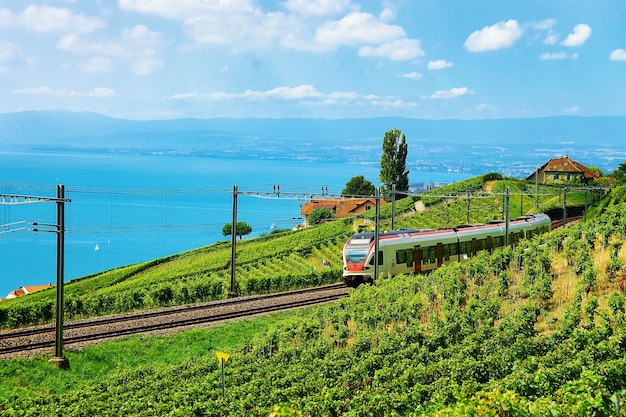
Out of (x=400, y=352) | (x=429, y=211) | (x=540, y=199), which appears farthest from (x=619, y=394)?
(x=540, y=199)

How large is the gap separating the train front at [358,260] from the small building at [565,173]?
4883 cm

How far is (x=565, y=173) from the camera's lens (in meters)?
79.9

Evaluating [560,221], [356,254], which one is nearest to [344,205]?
[560,221]

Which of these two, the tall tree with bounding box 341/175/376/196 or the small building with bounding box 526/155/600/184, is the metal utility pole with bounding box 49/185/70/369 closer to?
the small building with bounding box 526/155/600/184

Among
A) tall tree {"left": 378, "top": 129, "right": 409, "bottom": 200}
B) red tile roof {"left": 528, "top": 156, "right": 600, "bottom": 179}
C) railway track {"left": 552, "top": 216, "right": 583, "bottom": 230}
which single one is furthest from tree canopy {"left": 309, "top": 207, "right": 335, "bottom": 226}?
railway track {"left": 552, "top": 216, "right": 583, "bottom": 230}

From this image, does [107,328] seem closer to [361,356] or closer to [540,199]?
[361,356]

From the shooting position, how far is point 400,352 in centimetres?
1736

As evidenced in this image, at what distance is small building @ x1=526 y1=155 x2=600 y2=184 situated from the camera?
78562 mm

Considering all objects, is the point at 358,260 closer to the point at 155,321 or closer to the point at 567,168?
the point at 155,321

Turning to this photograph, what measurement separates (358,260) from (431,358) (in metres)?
16.5

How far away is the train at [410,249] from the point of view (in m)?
33.3

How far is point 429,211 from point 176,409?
51085 mm

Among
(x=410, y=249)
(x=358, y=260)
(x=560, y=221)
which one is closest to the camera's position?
(x=358, y=260)

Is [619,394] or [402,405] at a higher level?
[619,394]
